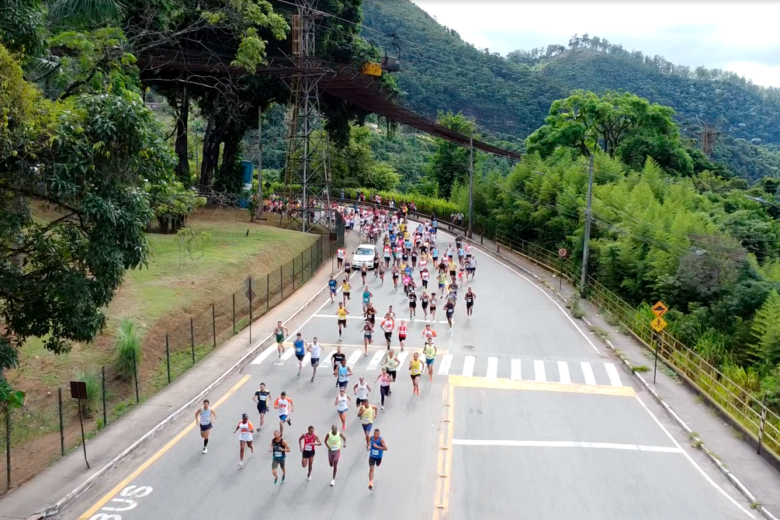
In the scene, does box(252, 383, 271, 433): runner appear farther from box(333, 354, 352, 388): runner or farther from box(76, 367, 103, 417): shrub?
box(76, 367, 103, 417): shrub

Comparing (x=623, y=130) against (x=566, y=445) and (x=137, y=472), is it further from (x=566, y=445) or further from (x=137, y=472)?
(x=137, y=472)

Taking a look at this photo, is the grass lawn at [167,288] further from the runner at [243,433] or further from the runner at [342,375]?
the runner at [342,375]

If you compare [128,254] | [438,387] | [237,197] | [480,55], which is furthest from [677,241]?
[480,55]

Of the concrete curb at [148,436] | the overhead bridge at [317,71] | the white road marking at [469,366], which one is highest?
the overhead bridge at [317,71]

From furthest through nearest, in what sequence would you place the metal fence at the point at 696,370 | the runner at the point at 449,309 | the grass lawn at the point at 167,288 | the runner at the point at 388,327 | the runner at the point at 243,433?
the runner at the point at 449,309
the runner at the point at 388,327
the grass lawn at the point at 167,288
the metal fence at the point at 696,370
the runner at the point at 243,433

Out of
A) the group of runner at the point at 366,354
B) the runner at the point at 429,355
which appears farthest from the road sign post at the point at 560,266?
the runner at the point at 429,355

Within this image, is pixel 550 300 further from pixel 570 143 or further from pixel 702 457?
pixel 570 143
